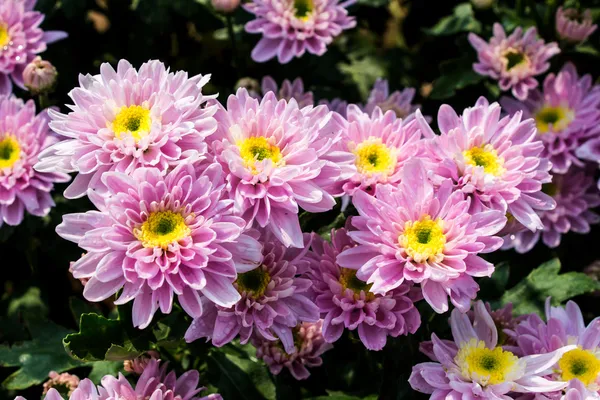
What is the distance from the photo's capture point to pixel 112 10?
2.56 metres

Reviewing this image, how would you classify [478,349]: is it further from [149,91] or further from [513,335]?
[149,91]

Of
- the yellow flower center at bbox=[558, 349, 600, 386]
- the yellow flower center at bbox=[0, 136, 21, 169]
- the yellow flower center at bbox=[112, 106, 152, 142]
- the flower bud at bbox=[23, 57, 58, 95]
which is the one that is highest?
the yellow flower center at bbox=[112, 106, 152, 142]

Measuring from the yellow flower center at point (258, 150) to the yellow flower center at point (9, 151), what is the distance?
0.67 meters

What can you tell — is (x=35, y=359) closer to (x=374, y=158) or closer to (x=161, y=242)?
(x=161, y=242)

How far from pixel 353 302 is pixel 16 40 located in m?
1.12

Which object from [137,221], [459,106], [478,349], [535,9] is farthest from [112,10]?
[478,349]

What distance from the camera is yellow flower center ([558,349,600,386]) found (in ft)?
4.59

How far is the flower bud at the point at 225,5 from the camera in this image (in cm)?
Result: 198

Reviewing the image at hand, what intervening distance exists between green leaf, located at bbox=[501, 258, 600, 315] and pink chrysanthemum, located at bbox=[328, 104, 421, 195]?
1.73 ft

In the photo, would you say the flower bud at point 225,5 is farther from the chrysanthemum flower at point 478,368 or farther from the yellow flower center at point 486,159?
the chrysanthemum flower at point 478,368

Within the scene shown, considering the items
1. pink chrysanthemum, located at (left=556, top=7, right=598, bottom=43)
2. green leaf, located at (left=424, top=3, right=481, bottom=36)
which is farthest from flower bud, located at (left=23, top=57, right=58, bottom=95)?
pink chrysanthemum, located at (left=556, top=7, right=598, bottom=43)

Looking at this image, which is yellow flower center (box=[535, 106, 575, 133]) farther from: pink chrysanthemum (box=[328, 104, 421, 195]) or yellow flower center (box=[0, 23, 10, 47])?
yellow flower center (box=[0, 23, 10, 47])

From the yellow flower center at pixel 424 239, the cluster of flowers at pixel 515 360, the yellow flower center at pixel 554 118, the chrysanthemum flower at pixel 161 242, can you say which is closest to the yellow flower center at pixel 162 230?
the chrysanthemum flower at pixel 161 242

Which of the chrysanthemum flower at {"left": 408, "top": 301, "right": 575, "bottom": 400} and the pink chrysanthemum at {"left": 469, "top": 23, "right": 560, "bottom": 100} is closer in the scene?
the chrysanthemum flower at {"left": 408, "top": 301, "right": 575, "bottom": 400}
